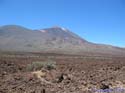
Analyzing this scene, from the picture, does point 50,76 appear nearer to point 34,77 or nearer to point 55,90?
point 34,77

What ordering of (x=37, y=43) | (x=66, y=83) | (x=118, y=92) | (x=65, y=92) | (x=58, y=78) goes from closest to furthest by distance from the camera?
(x=118, y=92) < (x=65, y=92) < (x=66, y=83) < (x=58, y=78) < (x=37, y=43)

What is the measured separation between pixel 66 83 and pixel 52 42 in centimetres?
16665

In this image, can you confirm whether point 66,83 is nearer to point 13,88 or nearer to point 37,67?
point 13,88

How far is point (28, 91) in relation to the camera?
11.6m

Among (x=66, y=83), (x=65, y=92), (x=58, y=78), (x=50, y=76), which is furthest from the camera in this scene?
(x=50, y=76)

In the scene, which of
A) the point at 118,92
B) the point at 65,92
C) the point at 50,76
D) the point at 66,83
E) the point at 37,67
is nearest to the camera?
the point at 118,92

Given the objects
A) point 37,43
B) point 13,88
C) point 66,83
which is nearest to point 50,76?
point 66,83

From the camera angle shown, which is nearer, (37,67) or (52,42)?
(37,67)

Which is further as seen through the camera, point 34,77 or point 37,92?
point 34,77

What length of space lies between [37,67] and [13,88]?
8.71 metres

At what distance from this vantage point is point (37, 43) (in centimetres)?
17450

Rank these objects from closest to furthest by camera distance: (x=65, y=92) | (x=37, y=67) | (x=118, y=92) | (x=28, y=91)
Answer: (x=118, y=92), (x=65, y=92), (x=28, y=91), (x=37, y=67)

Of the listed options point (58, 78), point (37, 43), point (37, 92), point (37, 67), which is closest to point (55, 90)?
point (37, 92)

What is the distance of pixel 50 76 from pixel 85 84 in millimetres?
3367
